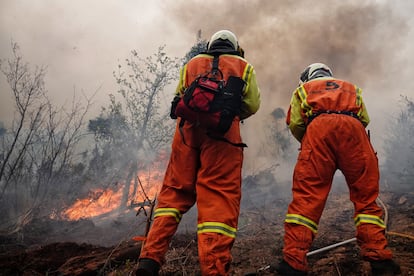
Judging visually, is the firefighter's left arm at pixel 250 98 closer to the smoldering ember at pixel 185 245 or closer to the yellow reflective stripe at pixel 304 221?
the yellow reflective stripe at pixel 304 221

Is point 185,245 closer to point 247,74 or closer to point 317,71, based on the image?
point 247,74

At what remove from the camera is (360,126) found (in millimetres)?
2400

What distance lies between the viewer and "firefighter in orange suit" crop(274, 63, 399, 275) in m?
2.04

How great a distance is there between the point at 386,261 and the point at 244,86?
5.61ft

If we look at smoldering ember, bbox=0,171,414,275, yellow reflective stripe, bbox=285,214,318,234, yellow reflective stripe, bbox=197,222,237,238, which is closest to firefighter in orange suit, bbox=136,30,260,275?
yellow reflective stripe, bbox=197,222,237,238

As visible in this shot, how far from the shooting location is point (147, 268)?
177cm

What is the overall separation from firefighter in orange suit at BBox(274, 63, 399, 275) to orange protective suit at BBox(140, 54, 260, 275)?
0.58m

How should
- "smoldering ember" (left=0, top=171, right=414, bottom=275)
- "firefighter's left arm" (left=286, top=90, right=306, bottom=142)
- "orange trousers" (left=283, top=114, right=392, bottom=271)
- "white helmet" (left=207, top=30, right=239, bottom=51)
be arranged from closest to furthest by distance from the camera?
"orange trousers" (left=283, top=114, right=392, bottom=271) → "smoldering ember" (left=0, top=171, right=414, bottom=275) → "white helmet" (left=207, top=30, right=239, bottom=51) → "firefighter's left arm" (left=286, top=90, right=306, bottom=142)

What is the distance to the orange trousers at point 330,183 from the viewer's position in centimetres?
206

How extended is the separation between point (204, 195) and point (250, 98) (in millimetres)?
953

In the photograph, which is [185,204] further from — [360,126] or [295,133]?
Answer: [360,126]

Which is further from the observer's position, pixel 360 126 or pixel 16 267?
pixel 16 267

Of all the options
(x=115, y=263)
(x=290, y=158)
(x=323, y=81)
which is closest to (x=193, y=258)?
(x=115, y=263)

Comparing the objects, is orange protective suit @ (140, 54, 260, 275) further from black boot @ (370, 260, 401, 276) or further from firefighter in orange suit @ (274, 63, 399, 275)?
black boot @ (370, 260, 401, 276)
